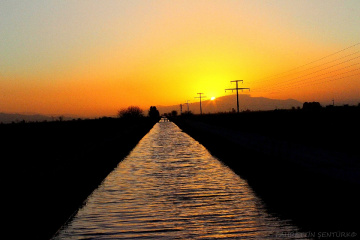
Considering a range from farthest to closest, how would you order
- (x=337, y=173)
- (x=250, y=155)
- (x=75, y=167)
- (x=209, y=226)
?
(x=250, y=155), (x=75, y=167), (x=337, y=173), (x=209, y=226)

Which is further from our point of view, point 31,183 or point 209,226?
point 31,183

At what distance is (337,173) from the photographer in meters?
13.0

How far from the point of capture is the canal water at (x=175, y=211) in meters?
7.49

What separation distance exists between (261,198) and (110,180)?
5733 mm

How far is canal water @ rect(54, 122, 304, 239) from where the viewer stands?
7488 mm

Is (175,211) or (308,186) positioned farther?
(308,186)

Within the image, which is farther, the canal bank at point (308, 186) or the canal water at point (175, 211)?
the canal bank at point (308, 186)

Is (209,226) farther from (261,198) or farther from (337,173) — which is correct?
(337,173)

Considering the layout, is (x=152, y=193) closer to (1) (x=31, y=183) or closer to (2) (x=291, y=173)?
(1) (x=31, y=183)

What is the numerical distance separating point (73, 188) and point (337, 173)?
7284 mm

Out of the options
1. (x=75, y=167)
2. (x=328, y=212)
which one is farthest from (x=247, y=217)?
(x=75, y=167)

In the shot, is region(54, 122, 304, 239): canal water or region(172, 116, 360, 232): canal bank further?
region(172, 116, 360, 232): canal bank

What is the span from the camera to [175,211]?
9.41 meters

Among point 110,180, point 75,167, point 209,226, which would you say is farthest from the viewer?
point 75,167
